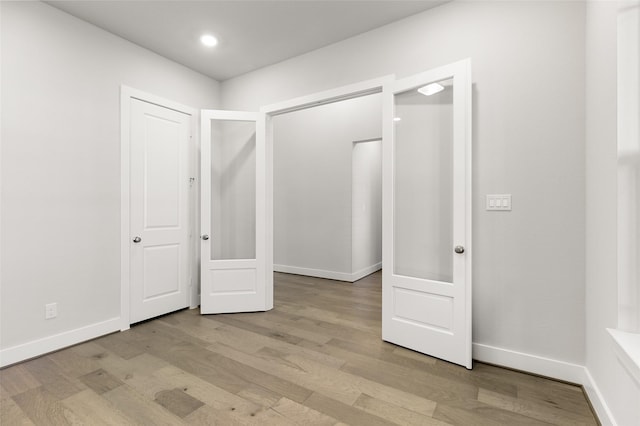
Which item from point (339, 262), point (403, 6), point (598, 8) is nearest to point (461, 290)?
point (598, 8)

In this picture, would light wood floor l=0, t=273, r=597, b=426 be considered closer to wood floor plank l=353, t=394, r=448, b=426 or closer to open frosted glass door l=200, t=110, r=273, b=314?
wood floor plank l=353, t=394, r=448, b=426

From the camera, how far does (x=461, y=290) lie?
2.34 meters

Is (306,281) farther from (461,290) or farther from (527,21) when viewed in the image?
(527,21)

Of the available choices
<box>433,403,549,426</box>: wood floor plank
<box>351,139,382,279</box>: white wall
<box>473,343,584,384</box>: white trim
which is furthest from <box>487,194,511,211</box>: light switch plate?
<box>351,139,382,279</box>: white wall

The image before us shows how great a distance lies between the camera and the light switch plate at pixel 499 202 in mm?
2344

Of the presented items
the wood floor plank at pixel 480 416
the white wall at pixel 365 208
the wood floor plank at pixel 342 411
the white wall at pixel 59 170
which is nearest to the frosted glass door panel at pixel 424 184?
the wood floor plank at pixel 480 416

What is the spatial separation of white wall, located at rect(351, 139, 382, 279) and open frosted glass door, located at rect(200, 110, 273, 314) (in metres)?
1.96

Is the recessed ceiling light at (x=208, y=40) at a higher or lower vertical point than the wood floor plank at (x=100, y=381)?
higher

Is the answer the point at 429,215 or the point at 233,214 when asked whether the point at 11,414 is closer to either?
the point at 233,214

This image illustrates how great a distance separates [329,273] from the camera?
528 cm

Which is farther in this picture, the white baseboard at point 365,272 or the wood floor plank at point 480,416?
the white baseboard at point 365,272

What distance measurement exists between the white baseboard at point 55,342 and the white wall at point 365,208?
11.1 ft

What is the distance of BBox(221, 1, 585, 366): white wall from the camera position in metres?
2.14

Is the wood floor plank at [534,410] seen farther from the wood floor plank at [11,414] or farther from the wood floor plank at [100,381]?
the wood floor plank at [11,414]
